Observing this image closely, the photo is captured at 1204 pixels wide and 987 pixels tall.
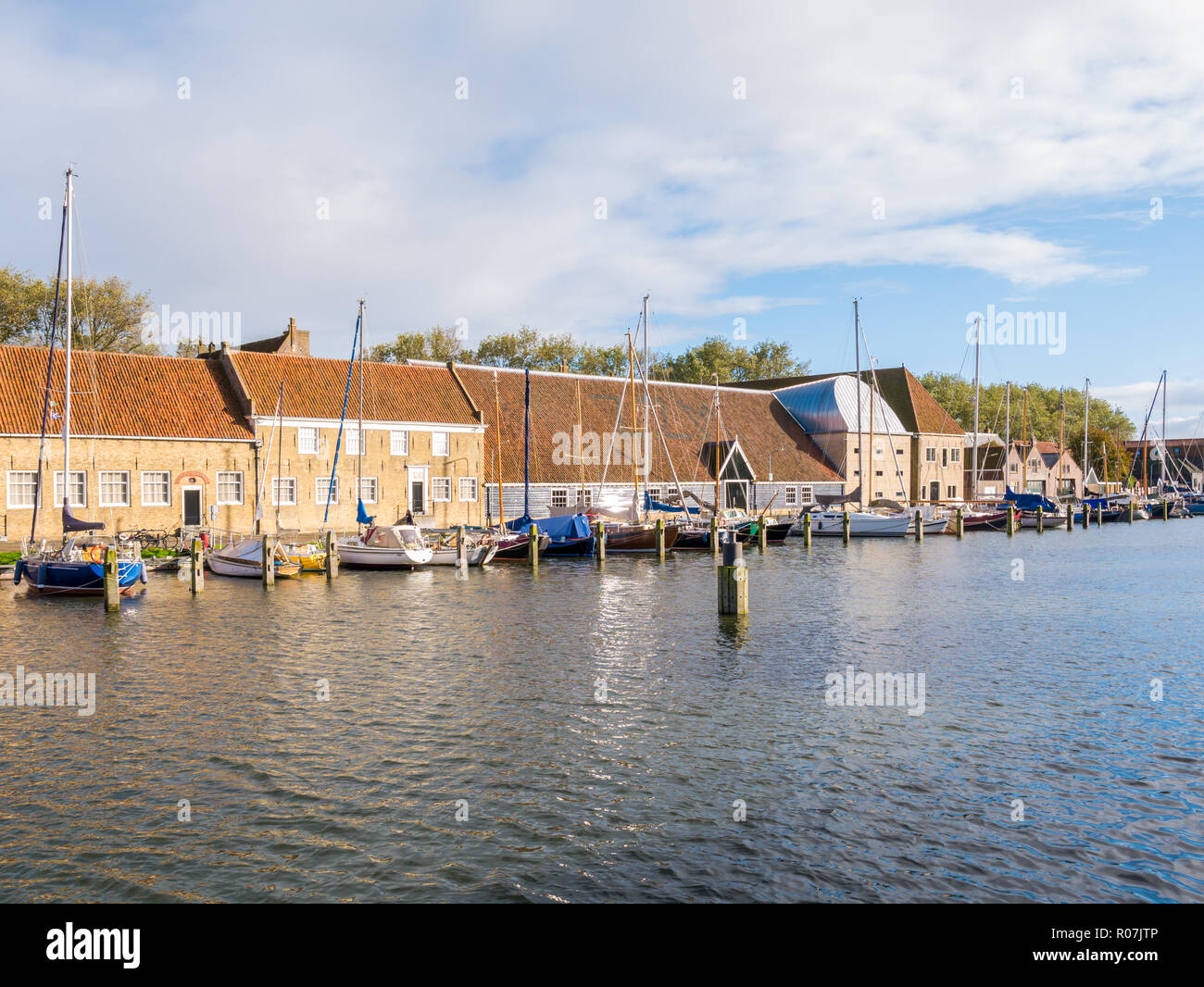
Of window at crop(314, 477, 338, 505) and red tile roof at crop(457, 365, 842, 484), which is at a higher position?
red tile roof at crop(457, 365, 842, 484)

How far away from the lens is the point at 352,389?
2154 inches

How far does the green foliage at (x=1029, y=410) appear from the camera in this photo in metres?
140

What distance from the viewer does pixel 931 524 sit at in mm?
68000

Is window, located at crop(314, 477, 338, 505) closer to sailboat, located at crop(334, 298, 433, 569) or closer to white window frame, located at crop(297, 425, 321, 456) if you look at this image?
white window frame, located at crop(297, 425, 321, 456)

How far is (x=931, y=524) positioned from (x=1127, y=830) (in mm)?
58603

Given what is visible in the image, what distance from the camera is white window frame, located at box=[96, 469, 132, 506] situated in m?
44.2

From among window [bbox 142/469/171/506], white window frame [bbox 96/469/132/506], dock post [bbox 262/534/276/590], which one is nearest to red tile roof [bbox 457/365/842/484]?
window [bbox 142/469/171/506]

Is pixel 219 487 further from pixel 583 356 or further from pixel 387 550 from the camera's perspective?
pixel 583 356

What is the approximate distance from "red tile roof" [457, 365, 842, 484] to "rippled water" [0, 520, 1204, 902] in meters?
33.0

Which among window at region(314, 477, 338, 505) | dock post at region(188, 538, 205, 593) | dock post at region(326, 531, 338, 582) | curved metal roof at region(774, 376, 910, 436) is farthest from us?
curved metal roof at region(774, 376, 910, 436)

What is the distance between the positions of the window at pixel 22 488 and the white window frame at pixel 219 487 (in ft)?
26.6

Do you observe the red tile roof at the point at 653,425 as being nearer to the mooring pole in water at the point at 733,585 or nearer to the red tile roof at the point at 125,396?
the red tile roof at the point at 125,396
